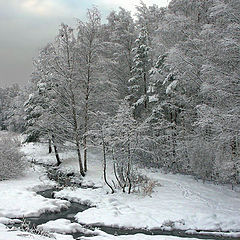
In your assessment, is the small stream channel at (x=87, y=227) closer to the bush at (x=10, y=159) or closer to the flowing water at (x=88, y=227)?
the flowing water at (x=88, y=227)

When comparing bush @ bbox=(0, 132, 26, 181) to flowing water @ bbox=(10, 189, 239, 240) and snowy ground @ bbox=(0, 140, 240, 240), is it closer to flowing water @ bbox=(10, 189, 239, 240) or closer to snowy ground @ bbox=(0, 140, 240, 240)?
snowy ground @ bbox=(0, 140, 240, 240)

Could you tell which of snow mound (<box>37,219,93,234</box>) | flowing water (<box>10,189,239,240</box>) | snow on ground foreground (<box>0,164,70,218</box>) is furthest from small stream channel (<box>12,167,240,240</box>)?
snow on ground foreground (<box>0,164,70,218</box>)

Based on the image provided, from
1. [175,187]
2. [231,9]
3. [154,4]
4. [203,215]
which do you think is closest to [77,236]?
[203,215]

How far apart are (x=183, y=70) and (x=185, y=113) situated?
3539 mm

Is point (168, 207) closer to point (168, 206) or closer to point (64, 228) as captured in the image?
point (168, 206)

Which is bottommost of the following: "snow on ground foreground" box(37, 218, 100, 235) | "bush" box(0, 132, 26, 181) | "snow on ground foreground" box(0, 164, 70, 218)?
"snow on ground foreground" box(37, 218, 100, 235)

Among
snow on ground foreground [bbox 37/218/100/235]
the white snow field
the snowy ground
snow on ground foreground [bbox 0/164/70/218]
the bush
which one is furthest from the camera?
the bush

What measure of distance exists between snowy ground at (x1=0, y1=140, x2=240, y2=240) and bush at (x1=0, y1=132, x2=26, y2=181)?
2.17m

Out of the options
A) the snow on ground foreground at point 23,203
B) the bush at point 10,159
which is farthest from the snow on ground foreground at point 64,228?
the bush at point 10,159

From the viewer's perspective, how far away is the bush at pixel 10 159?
61.3 ft

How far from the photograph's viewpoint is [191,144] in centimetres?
1636

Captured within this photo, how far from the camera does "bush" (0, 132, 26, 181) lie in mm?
18698

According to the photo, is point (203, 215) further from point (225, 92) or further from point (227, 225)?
point (225, 92)

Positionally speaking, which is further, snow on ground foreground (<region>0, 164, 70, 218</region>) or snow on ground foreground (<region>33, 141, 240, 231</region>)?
snow on ground foreground (<region>0, 164, 70, 218</region>)
